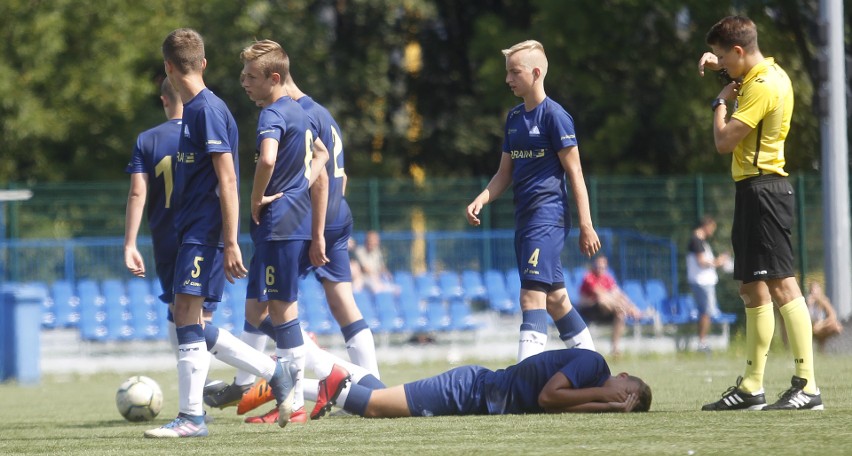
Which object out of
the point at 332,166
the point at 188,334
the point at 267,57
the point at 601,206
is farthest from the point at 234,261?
the point at 601,206

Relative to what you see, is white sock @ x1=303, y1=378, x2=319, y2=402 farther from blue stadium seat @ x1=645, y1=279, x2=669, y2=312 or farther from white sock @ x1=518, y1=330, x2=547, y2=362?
blue stadium seat @ x1=645, y1=279, x2=669, y2=312

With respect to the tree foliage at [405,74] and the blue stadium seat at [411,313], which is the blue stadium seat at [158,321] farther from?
the tree foliage at [405,74]

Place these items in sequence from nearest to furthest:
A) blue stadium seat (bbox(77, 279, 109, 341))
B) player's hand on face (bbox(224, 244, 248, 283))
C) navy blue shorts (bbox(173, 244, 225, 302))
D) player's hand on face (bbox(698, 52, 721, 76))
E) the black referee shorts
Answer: player's hand on face (bbox(224, 244, 248, 283)) < navy blue shorts (bbox(173, 244, 225, 302)) < the black referee shorts < player's hand on face (bbox(698, 52, 721, 76)) < blue stadium seat (bbox(77, 279, 109, 341))

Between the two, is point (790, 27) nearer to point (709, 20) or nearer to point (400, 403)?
point (709, 20)

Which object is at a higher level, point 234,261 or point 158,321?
point 234,261

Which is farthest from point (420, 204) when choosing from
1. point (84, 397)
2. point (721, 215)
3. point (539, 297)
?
point (539, 297)

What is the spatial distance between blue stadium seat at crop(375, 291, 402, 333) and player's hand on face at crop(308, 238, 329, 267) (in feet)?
34.5

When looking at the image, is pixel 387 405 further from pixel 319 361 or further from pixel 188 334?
pixel 188 334

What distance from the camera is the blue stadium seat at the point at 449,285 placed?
1923cm

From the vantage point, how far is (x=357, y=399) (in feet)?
25.2

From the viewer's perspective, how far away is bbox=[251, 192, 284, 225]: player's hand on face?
304 inches

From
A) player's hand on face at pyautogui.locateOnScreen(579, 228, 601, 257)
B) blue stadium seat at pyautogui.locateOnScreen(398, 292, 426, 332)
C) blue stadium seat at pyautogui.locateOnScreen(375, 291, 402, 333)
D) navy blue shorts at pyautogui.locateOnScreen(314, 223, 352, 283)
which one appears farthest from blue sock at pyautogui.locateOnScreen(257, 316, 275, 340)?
blue stadium seat at pyautogui.locateOnScreen(398, 292, 426, 332)

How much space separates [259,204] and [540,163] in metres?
1.96

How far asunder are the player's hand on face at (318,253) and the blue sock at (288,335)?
1.35ft
